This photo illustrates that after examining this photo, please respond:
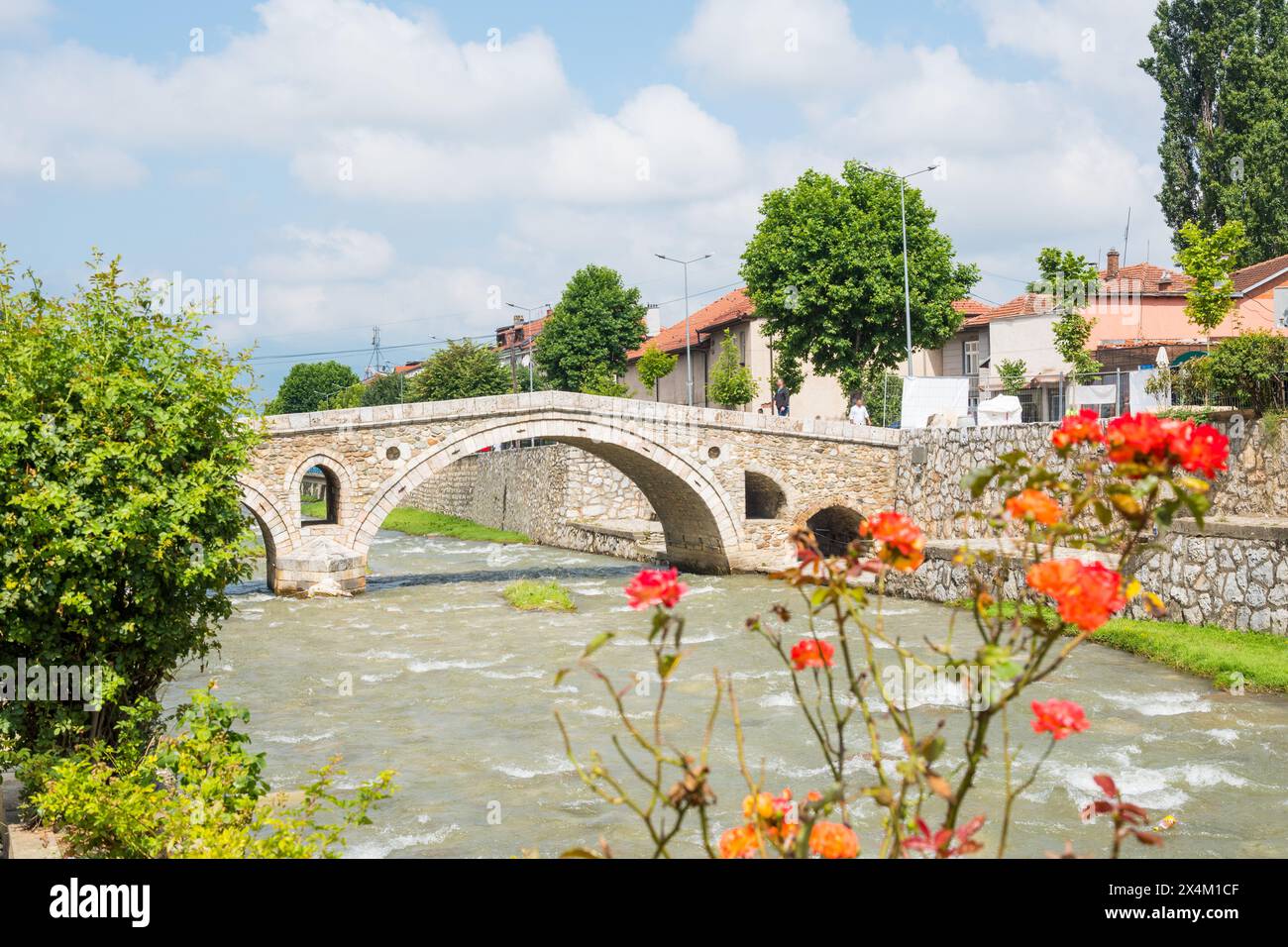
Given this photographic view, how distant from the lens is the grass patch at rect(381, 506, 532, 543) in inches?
1468

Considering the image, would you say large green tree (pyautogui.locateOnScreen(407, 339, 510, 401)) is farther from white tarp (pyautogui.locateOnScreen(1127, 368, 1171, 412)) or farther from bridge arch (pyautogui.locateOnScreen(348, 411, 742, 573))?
white tarp (pyautogui.locateOnScreen(1127, 368, 1171, 412))

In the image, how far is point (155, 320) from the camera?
7188 millimetres

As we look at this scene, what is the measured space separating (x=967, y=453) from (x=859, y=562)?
20081 mm

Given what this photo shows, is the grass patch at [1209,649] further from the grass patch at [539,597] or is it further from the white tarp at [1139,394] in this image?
the grass patch at [539,597]

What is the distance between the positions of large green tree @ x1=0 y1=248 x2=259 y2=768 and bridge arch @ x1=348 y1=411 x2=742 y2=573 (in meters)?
15.0

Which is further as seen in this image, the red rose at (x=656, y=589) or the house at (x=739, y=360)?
the house at (x=739, y=360)

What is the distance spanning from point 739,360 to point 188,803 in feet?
130

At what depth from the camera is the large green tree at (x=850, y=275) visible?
32.6 metres

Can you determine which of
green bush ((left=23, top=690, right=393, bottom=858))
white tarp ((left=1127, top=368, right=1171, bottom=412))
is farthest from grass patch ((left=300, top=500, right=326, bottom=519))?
green bush ((left=23, top=690, right=393, bottom=858))

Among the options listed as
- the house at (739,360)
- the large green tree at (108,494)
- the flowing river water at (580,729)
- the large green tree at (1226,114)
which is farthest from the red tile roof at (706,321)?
the large green tree at (108,494)

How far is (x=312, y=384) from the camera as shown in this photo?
9144 cm

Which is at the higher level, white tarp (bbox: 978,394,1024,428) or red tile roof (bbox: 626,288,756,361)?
red tile roof (bbox: 626,288,756,361)

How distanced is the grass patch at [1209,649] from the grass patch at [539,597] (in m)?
8.99

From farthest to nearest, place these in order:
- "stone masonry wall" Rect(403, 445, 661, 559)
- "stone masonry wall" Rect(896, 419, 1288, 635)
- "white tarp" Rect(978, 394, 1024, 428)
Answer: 1. "stone masonry wall" Rect(403, 445, 661, 559)
2. "white tarp" Rect(978, 394, 1024, 428)
3. "stone masonry wall" Rect(896, 419, 1288, 635)
